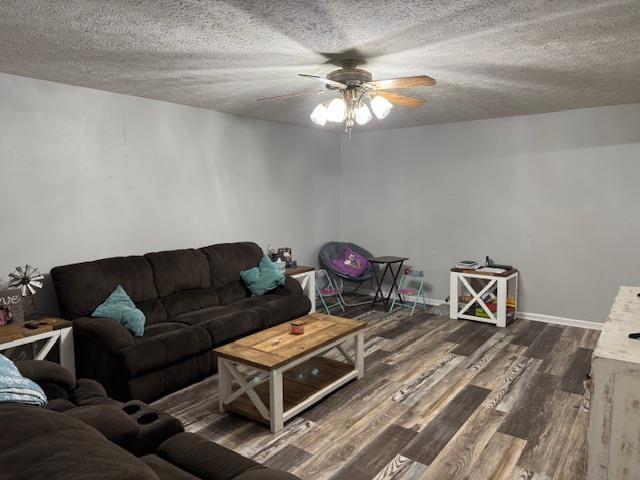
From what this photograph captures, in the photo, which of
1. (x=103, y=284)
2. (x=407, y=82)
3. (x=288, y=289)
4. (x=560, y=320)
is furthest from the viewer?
(x=560, y=320)

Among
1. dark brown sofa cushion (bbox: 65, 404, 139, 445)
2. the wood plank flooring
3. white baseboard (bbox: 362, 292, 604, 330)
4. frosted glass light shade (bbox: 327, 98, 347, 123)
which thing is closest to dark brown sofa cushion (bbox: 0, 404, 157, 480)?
dark brown sofa cushion (bbox: 65, 404, 139, 445)

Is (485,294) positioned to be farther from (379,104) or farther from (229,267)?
(379,104)

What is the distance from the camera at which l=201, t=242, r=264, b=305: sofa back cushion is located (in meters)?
4.40

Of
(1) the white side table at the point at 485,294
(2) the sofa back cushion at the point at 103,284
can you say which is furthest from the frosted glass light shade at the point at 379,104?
(1) the white side table at the point at 485,294

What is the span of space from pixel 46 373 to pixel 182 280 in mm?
1766

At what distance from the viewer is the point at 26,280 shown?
3.20 meters

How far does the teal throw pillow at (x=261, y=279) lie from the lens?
457 centimetres

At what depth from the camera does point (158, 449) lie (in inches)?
75.1

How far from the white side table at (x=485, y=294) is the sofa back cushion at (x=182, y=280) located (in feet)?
8.99

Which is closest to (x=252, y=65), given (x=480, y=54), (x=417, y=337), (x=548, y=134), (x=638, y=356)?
(x=480, y=54)

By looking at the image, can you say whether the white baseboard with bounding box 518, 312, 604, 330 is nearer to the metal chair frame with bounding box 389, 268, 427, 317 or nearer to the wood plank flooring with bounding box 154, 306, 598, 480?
the wood plank flooring with bounding box 154, 306, 598, 480

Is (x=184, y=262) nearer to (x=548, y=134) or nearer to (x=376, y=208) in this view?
(x=376, y=208)

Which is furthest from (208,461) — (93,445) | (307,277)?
(307,277)

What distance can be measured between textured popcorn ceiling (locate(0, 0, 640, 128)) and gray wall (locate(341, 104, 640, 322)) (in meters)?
0.92
